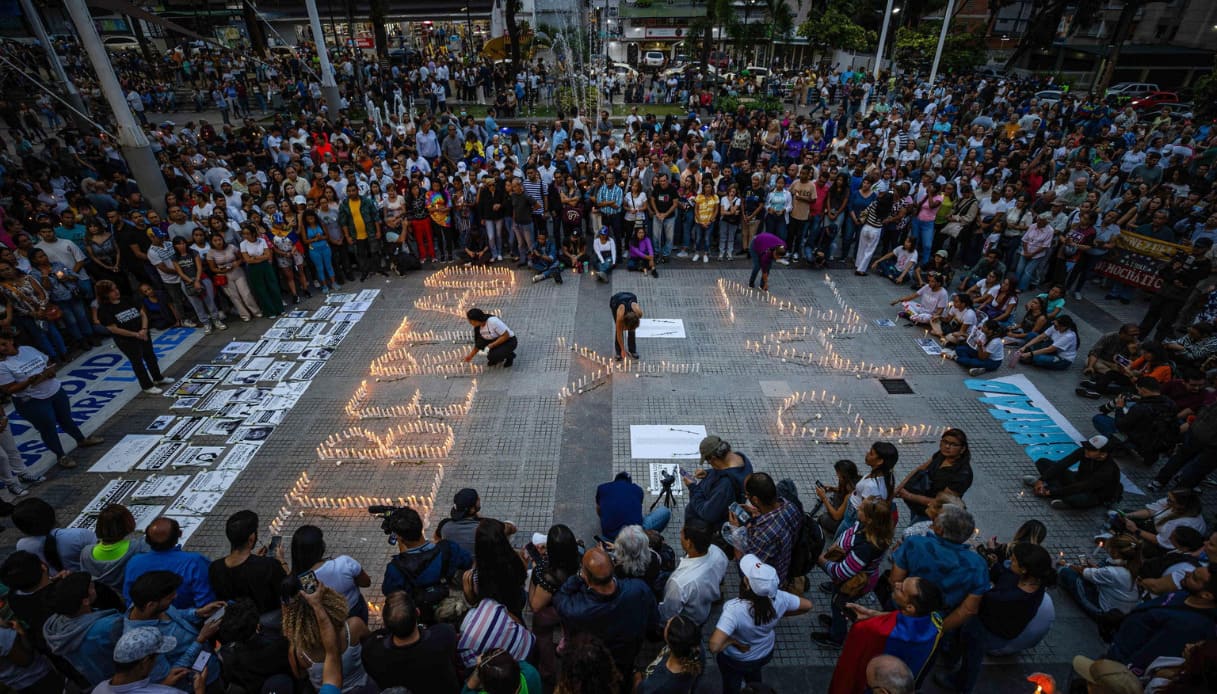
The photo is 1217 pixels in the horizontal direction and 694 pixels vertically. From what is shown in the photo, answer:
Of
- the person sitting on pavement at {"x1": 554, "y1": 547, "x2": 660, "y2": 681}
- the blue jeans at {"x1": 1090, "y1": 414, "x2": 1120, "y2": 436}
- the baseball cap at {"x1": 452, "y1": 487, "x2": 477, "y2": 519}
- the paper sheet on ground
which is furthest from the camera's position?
the blue jeans at {"x1": 1090, "y1": 414, "x2": 1120, "y2": 436}

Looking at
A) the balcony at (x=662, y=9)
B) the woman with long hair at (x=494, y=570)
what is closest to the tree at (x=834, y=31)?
the balcony at (x=662, y=9)

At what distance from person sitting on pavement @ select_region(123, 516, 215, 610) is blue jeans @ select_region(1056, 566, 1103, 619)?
7.12 meters

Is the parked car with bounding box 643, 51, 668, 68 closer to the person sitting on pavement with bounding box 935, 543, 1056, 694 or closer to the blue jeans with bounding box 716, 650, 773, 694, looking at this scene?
the person sitting on pavement with bounding box 935, 543, 1056, 694

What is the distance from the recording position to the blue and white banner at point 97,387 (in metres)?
7.65

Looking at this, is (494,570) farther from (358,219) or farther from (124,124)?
(124,124)

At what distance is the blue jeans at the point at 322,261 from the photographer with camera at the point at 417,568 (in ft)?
28.4

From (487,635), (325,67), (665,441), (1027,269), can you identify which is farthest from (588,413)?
(325,67)

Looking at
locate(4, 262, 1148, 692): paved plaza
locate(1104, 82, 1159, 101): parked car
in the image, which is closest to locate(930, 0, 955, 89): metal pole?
locate(1104, 82, 1159, 101): parked car

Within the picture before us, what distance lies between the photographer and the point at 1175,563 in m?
4.61

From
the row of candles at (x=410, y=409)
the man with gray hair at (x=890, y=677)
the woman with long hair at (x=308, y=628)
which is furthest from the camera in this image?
the row of candles at (x=410, y=409)

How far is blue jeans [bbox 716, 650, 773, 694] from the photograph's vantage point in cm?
391

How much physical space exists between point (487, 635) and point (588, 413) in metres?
4.46

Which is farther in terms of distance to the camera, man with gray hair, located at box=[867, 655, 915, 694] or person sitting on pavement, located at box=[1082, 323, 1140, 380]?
person sitting on pavement, located at box=[1082, 323, 1140, 380]

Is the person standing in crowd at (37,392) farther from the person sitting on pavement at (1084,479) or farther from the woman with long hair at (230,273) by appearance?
the person sitting on pavement at (1084,479)
